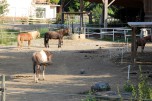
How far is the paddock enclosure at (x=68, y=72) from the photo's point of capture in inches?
530

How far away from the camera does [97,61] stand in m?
22.8

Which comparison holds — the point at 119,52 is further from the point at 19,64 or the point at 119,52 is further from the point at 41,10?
the point at 41,10

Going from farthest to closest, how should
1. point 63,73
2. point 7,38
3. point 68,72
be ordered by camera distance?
point 7,38, point 68,72, point 63,73

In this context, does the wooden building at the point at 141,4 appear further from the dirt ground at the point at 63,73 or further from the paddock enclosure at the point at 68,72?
the dirt ground at the point at 63,73

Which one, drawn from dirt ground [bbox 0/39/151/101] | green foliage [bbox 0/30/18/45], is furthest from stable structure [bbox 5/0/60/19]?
dirt ground [bbox 0/39/151/101]

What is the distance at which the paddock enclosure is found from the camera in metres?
13.5

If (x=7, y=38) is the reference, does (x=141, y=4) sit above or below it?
above

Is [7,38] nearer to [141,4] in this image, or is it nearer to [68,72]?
[141,4]

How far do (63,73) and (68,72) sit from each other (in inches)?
14.6

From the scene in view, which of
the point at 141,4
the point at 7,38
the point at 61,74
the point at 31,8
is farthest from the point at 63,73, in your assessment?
the point at 31,8

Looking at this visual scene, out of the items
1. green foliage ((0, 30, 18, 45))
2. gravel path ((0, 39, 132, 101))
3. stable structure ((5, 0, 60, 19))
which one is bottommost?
gravel path ((0, 39, 132, 101))

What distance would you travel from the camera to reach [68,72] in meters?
19.0

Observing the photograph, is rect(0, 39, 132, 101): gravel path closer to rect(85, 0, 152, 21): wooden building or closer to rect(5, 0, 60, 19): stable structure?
rect(85, 0, 152, 21): wooden building

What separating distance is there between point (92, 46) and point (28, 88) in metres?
16.3
